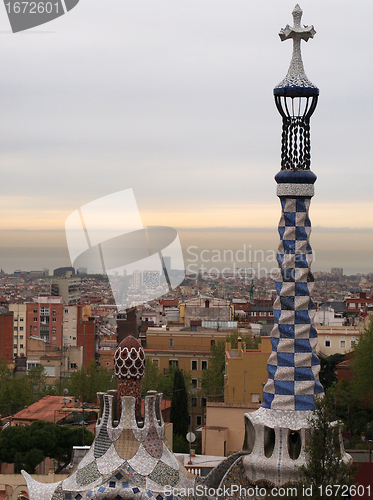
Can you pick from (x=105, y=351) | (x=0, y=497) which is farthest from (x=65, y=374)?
(x=0, y=497)

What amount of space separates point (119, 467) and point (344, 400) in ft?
64.1

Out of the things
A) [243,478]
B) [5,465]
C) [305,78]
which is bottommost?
[5,465]

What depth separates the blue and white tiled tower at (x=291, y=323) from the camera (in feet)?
27.8

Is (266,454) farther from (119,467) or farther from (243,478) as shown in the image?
(119,467)

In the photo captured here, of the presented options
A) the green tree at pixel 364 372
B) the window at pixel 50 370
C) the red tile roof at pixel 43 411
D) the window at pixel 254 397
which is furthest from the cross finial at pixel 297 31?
the window at pixel 50 370

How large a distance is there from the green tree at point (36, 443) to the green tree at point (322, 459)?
11.3 metres

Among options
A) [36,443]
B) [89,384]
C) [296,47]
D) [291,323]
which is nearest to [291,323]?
[291,323]

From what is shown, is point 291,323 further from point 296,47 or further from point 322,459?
point 296,47

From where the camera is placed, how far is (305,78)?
8.89m

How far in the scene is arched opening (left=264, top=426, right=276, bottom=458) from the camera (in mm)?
8531

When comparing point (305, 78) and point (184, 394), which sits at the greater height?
point (305, 78)

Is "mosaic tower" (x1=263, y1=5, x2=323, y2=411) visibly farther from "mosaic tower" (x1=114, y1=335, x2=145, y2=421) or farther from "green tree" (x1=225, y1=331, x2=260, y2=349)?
"green tree" (x1=225, y1=331, x2=260, y2=349)

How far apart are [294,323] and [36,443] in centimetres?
1165

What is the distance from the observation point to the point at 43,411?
89.7 feet
